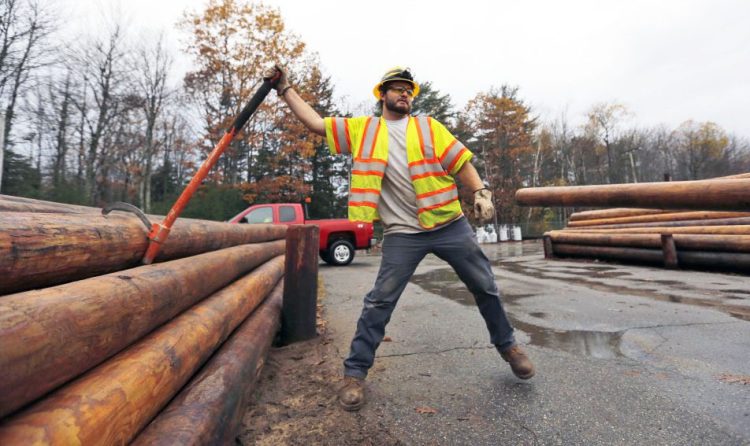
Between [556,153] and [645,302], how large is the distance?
41043mm

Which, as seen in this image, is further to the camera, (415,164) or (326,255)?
(326,255)

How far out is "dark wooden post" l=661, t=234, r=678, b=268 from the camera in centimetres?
751

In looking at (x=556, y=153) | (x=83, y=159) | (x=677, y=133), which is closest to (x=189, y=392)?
(x=83, y=159)

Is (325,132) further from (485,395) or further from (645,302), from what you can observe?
(645,302)

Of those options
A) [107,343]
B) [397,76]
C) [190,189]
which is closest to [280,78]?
[397,76]

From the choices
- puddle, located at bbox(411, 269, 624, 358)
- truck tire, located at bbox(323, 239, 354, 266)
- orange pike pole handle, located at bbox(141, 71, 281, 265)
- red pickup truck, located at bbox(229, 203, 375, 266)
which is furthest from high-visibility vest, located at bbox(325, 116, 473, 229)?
truck tire, located at bbox(323, 239, 354, 266)

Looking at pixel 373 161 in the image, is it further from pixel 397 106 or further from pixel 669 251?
pixel 669 251

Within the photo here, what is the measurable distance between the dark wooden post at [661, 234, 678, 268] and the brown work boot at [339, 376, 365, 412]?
25.8 feet

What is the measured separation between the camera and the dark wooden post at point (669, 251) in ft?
24.6

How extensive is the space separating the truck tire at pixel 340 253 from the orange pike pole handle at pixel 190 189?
27.6ft

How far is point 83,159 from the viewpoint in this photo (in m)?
21.1

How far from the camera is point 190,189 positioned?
2623 mm

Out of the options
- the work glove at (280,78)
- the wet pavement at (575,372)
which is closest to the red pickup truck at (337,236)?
the wet pavement at (575,372)

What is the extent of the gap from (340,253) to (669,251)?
771 centimetres
